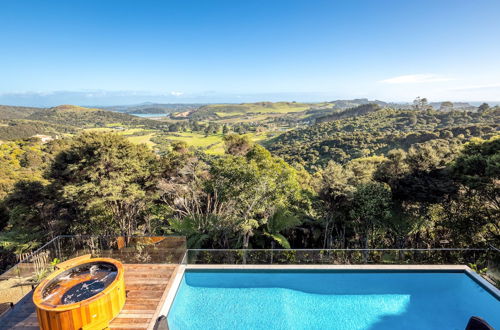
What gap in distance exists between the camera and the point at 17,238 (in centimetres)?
1192

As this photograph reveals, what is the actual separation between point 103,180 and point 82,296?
5.53 m

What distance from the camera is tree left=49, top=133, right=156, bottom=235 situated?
9258 millimetres

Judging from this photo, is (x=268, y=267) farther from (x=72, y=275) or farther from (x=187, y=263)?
(x=72, y=275)

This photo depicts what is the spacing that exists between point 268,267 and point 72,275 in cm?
469

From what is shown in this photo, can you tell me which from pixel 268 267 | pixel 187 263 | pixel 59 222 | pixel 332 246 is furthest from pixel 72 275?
pixel 332 246

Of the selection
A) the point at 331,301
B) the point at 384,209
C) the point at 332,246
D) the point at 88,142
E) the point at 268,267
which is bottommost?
the point at 332,246

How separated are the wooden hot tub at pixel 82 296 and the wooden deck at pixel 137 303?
0.30m

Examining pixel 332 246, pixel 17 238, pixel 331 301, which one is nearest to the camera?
pixel 331 301

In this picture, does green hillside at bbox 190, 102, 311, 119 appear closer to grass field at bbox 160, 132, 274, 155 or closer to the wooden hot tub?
grass field at bbox 160, 132, 274, 155

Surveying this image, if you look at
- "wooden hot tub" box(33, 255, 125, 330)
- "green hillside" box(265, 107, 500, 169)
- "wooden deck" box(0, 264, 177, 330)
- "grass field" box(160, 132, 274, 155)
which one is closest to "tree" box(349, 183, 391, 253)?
"wooden deck" box(0, 264, 177, 330)

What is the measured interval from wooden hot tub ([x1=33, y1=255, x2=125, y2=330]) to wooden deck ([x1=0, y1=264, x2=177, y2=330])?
0.97 ft

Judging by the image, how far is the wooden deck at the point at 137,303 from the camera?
4825mm

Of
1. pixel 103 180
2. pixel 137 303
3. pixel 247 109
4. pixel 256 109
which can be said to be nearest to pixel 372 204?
pixel 137 303

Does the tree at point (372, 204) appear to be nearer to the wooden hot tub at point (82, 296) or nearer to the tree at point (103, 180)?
the wooden hot tub at point (82, 296)
